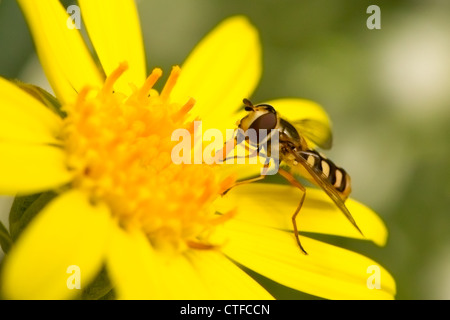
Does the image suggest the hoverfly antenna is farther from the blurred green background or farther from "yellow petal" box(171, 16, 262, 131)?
the blurred green background

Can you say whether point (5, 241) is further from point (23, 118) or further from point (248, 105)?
point (248, 105)

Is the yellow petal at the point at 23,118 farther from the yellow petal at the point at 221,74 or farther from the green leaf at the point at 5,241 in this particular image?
the yellow petal at the point at 221,74

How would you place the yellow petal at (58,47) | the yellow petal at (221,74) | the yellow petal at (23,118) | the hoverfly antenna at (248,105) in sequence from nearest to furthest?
the yellow petal at (23,118)
the yellow petal at (58,47)
the hoverfly antenna at (248,105)
the yellow petal at (221,74)

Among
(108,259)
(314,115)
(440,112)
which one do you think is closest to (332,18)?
(440,112)

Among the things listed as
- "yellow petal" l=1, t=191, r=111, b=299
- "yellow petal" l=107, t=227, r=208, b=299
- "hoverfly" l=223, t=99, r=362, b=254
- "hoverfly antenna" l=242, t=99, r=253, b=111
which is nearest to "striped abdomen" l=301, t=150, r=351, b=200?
"hoverfly" l=223, t=99, r=362, b=254

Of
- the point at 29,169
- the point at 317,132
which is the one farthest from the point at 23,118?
the point at 317,132

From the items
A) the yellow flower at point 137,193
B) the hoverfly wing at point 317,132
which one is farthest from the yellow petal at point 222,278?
the hoverfly wing at point 317,132
